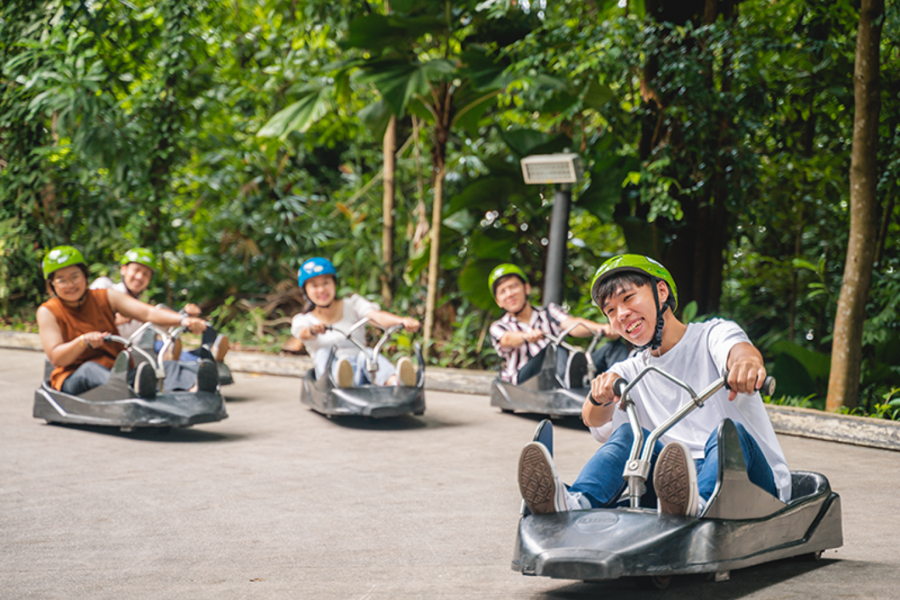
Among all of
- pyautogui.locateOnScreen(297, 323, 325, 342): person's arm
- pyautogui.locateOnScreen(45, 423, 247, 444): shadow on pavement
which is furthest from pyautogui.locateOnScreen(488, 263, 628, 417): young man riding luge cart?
pyautogui.locateOnScreen(45, 423, 247, 444): shadow on pavement

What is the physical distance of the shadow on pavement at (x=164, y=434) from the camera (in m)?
5.88

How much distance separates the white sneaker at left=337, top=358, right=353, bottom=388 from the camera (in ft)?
21.4

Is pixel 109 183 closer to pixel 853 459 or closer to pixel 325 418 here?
pixel 325 418

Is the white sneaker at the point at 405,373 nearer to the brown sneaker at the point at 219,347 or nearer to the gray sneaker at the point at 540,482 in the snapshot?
the brown sneaker at the point at 219,347

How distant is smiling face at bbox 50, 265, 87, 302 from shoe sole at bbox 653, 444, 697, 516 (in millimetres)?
4663

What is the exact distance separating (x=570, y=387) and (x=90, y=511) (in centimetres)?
373

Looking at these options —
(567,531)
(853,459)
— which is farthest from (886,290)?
(567,531)

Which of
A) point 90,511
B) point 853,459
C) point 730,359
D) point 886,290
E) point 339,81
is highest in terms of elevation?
point 339,81

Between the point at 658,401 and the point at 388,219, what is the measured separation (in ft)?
25.3

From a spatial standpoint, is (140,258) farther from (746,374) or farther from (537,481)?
(746,374)

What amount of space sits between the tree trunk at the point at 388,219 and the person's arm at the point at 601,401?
24.8 feet

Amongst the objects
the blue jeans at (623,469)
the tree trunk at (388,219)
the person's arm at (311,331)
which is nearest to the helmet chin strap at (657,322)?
the blue jeans at (623,469)

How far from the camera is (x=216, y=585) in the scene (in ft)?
9.58

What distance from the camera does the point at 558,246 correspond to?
25.9ft
